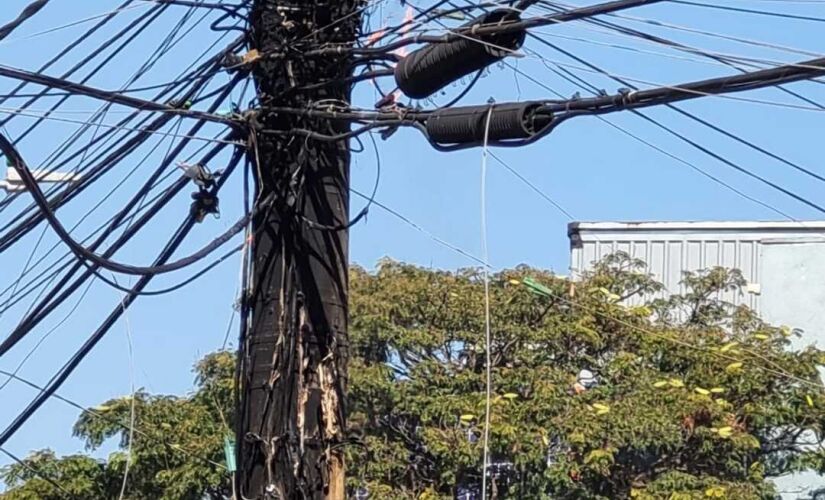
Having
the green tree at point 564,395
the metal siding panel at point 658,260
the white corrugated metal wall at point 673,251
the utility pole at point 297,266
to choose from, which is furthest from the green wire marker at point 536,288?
the utility pole at point 297,266

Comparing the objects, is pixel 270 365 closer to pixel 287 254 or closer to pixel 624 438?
pixel 287 254

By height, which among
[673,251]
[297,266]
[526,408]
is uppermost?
[673,251]

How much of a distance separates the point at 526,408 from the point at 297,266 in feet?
26.6

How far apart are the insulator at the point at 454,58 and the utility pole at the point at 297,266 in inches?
14.3

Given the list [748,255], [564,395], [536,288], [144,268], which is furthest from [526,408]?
[144,268]

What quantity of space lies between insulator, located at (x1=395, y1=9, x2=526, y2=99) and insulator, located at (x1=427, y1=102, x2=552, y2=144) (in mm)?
176

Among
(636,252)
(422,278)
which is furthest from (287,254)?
(636,252)

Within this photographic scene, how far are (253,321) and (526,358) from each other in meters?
8.78

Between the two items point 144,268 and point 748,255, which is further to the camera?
point 748,255

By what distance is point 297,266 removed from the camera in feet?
21.1

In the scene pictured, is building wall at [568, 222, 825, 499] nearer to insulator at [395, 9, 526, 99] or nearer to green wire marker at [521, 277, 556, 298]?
green wire marker at [521, 277, 556, 298]

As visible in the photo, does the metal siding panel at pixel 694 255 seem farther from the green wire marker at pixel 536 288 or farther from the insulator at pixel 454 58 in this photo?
the insulator at pixel 454 58

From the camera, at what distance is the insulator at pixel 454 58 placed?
19.8 ft

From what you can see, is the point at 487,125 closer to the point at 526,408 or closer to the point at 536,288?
the point at 536,288
